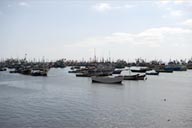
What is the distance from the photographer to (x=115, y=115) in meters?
32.6

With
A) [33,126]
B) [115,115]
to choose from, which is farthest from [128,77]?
[33,126]

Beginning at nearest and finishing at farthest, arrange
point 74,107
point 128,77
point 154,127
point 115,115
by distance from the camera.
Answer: point 154,127 → point 115,115 → point 74,107 → point 128,77

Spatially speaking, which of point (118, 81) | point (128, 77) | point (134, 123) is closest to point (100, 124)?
point (134, 123)

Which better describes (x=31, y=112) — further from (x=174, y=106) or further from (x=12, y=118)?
(x=174, y=106)

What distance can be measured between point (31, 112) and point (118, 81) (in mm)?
46630

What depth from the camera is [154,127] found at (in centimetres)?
2738

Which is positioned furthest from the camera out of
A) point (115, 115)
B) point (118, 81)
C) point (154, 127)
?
point (118, 81)

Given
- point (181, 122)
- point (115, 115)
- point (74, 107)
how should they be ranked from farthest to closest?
1. point (74, 107)
2. point (115, 115)
3. point (181, 122)

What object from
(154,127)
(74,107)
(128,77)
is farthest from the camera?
(128,77)

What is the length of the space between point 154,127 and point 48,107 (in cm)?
1601

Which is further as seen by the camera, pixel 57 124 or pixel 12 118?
pixel 12 118

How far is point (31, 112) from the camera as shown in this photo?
3434cm

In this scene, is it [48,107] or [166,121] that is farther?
[48,107]

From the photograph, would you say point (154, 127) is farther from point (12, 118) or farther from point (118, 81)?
point (118, 81)
